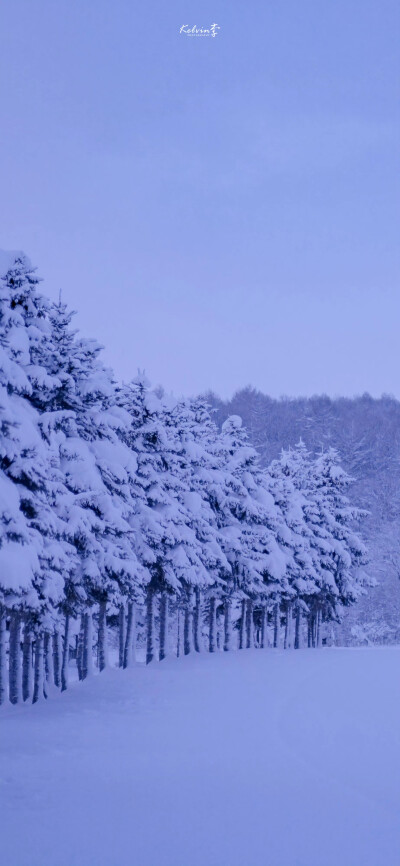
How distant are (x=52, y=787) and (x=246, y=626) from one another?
1436 inches

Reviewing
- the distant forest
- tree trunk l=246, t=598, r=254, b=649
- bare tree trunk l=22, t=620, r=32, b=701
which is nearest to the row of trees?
bare tree trunk l=22, t=620, r=32, b=701

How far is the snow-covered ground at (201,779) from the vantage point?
8938 mm

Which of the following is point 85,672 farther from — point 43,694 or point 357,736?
point 357,736

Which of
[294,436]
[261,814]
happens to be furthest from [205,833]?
[294,436]

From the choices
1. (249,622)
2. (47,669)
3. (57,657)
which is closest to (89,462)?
(57,657)

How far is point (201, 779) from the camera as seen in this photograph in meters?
12.5

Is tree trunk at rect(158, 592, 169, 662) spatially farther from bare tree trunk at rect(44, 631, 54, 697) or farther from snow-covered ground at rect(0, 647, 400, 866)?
snow-covered ground at rect(0, 647, 400, 866)

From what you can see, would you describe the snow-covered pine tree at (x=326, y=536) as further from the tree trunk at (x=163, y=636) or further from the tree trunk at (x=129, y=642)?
the tree trunk at (x=129, y=642)

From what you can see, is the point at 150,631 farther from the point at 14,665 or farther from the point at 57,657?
the point at 14,665

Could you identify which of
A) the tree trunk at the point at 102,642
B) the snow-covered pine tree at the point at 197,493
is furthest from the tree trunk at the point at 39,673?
the snow-covered pine tree at the point at 197,493

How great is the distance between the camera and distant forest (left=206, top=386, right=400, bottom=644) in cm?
8281

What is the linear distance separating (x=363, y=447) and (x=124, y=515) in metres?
82.6

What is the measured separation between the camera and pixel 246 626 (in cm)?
4725

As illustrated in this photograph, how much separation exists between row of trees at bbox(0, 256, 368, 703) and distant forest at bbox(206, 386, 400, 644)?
26275mm
